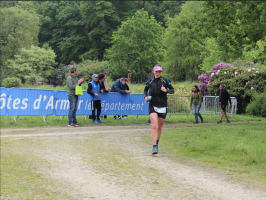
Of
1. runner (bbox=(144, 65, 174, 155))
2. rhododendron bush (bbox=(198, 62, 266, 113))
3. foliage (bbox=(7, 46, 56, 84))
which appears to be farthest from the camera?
foliage (bbox=(7, 46, 56, 84))

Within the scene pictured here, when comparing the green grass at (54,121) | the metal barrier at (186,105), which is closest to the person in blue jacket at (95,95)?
the green grass at (54,121)

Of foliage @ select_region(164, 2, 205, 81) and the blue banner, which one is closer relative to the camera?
the blue banner

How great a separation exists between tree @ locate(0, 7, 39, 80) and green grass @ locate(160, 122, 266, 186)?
59410 mm

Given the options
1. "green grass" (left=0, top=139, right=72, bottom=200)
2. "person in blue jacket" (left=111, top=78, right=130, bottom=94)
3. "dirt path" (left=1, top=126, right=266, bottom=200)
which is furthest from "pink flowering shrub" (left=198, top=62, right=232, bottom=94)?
"green grass" (left=0, top=139, right=72, bottom=200)

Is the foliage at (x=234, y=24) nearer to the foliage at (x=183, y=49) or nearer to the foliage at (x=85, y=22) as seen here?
the foliage at (x=183, y=49)

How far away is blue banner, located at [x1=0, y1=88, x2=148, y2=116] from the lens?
17672mm

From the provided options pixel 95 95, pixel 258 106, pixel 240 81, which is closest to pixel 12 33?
pixel 240 81

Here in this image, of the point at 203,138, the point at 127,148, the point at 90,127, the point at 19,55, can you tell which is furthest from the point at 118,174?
the point at 19,55

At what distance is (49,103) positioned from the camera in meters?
18.7

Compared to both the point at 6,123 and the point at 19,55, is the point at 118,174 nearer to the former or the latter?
the point at 6,123

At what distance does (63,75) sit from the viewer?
63000 mm

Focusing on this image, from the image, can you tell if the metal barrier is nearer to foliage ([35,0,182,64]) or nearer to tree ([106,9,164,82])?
tree ([106,9,164,82])

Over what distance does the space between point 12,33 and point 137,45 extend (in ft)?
68.8

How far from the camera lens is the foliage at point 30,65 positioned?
2603 inches
